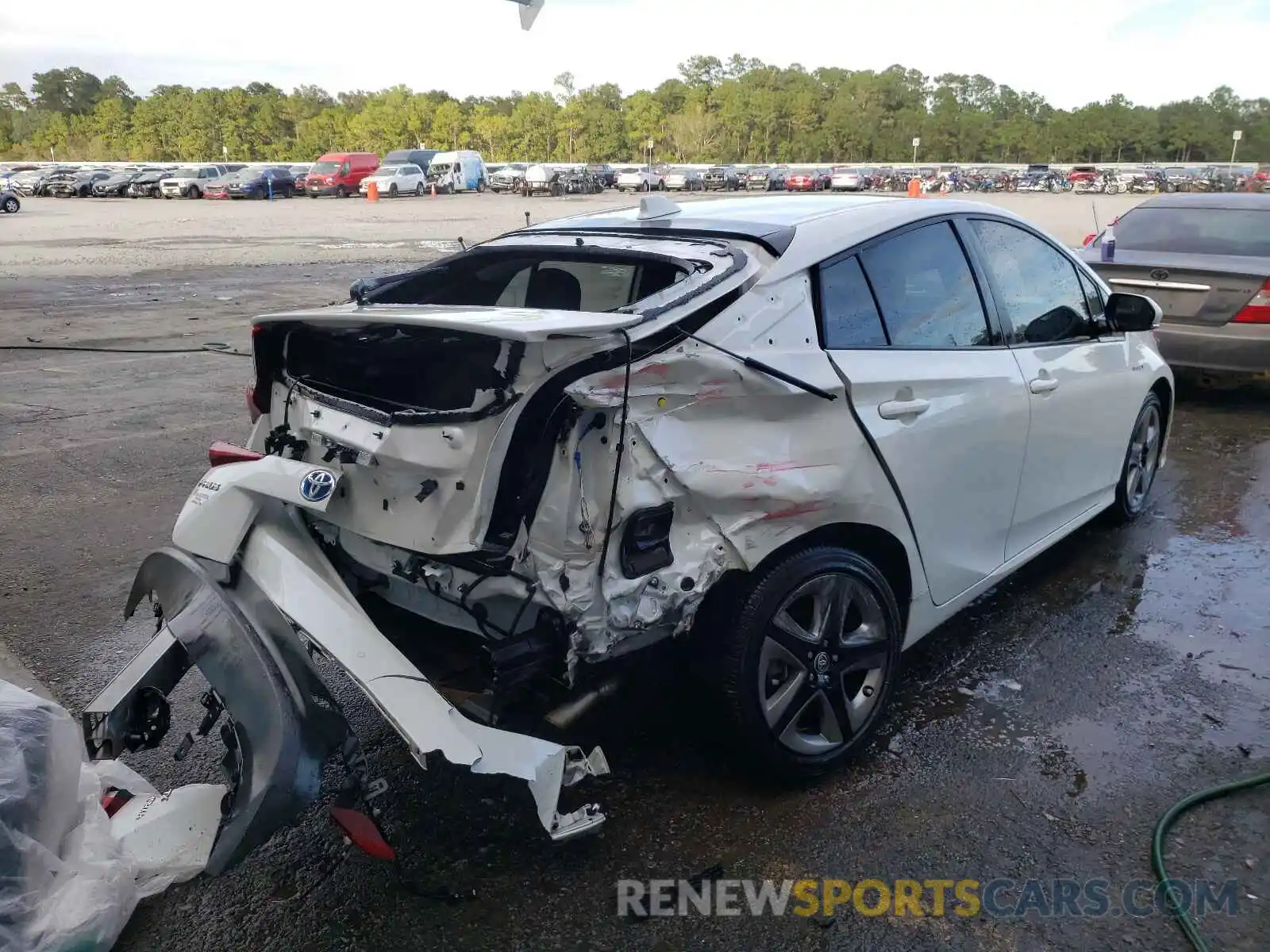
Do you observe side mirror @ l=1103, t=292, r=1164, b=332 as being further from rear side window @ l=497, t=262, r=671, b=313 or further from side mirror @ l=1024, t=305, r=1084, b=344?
rear side window @ l=497, t=262, r=671, b=313

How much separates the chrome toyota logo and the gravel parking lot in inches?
39.2

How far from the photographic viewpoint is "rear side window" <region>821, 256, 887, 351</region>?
115 inches

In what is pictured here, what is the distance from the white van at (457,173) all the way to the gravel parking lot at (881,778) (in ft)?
167

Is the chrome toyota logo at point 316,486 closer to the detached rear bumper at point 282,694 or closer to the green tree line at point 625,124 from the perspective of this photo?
the detached rear bumper at point 282,694

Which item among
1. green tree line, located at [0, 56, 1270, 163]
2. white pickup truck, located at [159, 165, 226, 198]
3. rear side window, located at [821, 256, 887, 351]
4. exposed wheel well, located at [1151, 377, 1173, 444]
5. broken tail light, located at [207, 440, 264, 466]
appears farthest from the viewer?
green tree line, located at [0, 56, 1270, 163]

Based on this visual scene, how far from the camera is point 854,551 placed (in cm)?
296

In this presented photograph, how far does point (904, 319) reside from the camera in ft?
10.4

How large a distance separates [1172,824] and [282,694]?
2471mm

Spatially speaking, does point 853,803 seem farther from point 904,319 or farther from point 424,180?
point 424,180

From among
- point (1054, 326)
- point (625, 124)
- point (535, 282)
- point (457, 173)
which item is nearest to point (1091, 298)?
point (1054, 326)

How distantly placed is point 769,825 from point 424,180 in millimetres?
51504

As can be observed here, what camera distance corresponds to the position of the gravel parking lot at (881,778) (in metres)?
2.38

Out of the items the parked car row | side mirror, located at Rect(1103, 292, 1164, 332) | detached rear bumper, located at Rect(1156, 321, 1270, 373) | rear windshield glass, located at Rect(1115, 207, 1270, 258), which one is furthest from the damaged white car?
the parked car row

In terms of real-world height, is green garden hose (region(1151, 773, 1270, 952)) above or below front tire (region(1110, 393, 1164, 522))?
below
